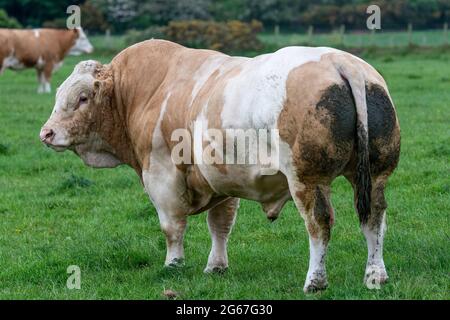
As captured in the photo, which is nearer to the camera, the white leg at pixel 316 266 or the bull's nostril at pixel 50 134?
the white leg at pixel 316 266

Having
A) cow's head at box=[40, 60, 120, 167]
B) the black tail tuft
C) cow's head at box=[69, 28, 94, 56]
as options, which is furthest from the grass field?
cow's head at box=[69, 28, 94, 56]

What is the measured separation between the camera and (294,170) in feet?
19.6

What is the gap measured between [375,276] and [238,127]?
1405mm

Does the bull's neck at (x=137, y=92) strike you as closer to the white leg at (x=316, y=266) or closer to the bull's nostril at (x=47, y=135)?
the bull's nostril at (x=47, y=135)

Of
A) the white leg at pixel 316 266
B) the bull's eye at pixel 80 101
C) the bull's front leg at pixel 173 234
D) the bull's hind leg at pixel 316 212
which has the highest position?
the bull's eye at pixel 80 101

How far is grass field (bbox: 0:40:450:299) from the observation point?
6707 millimetres

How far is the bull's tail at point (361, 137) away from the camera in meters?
5.84

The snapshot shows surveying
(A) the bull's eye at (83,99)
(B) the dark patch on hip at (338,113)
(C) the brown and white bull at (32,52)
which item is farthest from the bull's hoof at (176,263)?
(C) the brown and white bull at (32,52)

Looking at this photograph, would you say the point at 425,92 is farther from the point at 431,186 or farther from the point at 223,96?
the point at 223,96

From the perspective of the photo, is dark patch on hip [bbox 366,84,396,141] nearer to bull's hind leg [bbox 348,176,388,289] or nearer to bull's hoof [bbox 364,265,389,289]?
bull's hind leg [bbox 348,176,388,289]

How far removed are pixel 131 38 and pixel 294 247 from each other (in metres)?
33.5
